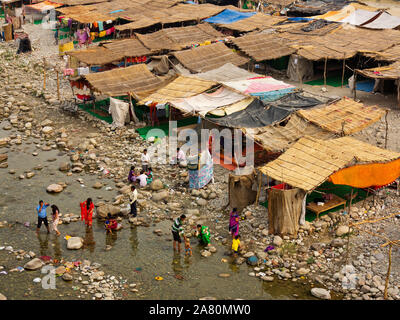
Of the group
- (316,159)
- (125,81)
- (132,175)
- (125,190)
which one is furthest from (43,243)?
(125,81)

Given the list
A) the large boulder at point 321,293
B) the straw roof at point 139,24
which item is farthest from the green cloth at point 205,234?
the straw roof at point 139,24

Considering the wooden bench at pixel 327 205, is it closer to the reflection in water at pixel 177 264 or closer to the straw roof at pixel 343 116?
the straw roof at pixel 343 116

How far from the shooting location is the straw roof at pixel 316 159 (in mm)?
13930

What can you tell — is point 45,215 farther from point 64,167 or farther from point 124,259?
point 64,167

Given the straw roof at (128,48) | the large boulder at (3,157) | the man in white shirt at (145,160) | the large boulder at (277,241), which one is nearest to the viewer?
the large boulder at (277,241)

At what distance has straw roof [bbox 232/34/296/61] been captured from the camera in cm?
2569

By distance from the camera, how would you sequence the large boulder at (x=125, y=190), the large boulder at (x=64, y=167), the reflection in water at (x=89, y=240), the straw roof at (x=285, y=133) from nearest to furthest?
1. the reflection in water at (x=89, y=240)
2. the straw roof at (x=285, y=133)
3. the large boulder at (x=125, y=190)
4. the large boulder at (x=64, y=167)

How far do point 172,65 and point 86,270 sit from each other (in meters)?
14.6

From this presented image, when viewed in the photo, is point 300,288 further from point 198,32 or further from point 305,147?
point 198,32

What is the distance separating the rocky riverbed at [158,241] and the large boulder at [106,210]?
28mm

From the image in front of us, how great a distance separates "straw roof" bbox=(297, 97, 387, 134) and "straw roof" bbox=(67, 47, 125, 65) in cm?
1109

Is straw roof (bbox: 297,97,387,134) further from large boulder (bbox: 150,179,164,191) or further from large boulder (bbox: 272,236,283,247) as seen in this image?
large boulder (bbox: 150,179,164,191)

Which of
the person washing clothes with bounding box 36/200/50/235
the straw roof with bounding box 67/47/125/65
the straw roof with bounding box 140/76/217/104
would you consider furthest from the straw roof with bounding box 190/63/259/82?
the person washing clothes with bounding box 36/200/50/235

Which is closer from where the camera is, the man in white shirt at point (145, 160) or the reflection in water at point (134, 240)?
the reflection in water at point (134, 240)
